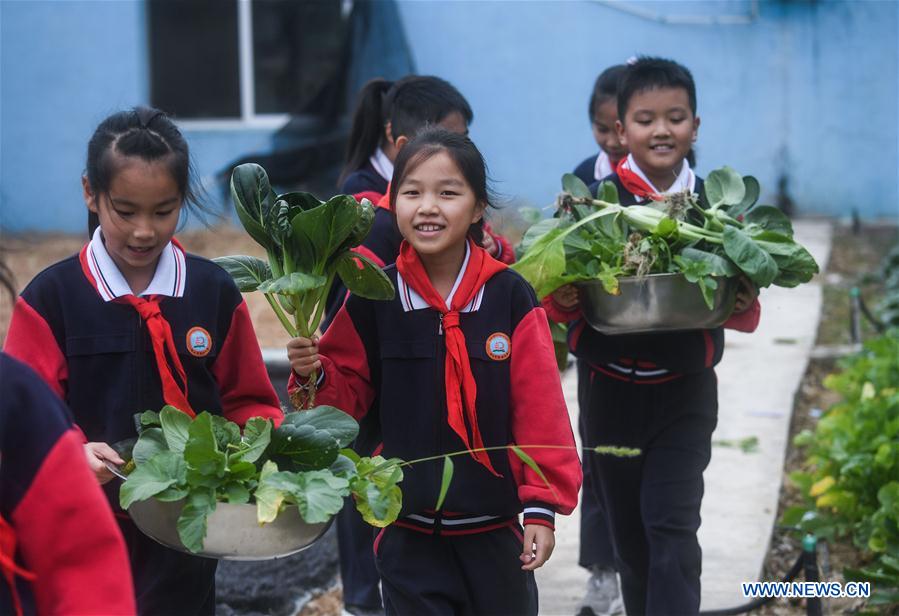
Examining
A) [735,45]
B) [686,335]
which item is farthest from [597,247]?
[735,45]

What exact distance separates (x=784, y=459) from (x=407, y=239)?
375 centimetres

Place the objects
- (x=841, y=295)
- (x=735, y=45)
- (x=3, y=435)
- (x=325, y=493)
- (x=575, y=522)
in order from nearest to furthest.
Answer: (x=3, y=435) → (x=325, y=493) → (x=575, y=522) → (x=841, y=295) → (x=735, y=45)

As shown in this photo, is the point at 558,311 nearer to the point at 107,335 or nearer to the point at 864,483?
the point at 107,335

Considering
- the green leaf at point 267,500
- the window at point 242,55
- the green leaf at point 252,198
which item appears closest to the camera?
the green leaf at point 267,500

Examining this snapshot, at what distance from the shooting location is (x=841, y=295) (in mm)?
10398

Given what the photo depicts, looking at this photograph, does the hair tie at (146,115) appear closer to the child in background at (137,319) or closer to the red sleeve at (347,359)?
the child in background at (137,319)

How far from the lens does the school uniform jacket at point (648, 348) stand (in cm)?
385

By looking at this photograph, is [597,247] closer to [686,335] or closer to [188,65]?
[686,335]

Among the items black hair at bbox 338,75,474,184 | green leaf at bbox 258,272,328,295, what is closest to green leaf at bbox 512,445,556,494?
green leaf at bbox 258,272,328,295

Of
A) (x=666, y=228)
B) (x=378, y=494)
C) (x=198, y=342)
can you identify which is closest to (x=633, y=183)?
(x=666, y=228)

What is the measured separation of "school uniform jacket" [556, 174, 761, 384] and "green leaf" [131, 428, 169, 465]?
4.82 feet

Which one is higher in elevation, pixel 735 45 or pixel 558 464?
pixel 735 45

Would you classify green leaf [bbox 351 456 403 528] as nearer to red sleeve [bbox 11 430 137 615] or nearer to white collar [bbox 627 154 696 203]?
red sleeve [bbox 11 430 137 615]

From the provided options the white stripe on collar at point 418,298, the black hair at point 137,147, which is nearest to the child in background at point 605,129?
the white stripe on collar at point 418,298
